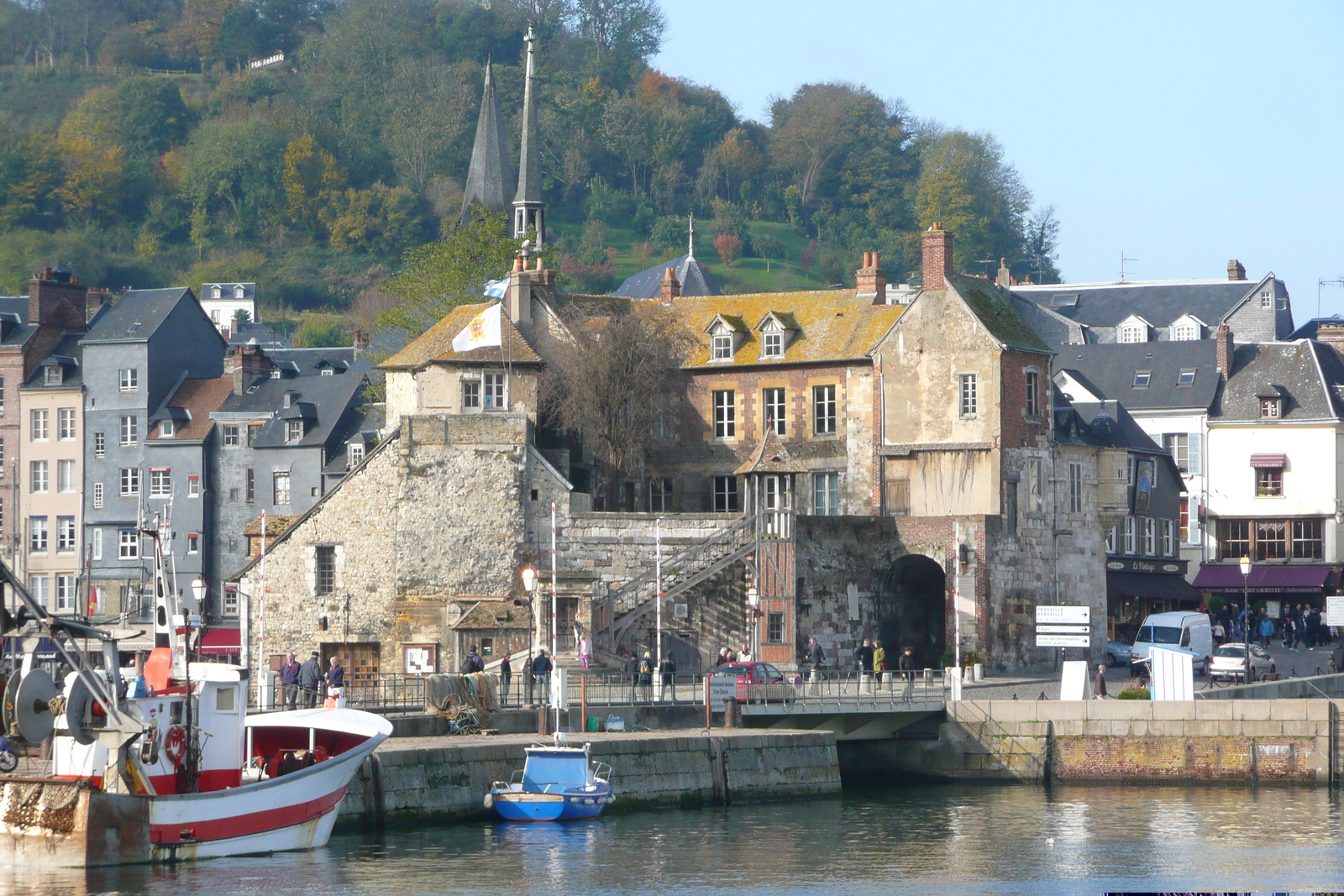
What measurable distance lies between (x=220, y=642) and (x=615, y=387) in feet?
55.2

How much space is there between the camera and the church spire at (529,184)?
338 feet

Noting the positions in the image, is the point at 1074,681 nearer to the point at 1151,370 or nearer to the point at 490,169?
the point at 1151,370

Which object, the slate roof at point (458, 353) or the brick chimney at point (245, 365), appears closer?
the slate roof at point (458, 353)

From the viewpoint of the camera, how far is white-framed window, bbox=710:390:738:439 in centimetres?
5853

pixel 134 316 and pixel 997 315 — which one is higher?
pixel 134 316

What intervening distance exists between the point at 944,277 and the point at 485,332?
40.5 ft

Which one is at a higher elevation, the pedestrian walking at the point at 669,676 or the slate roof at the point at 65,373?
the slate roof at the point at 65,373

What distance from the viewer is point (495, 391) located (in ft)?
187

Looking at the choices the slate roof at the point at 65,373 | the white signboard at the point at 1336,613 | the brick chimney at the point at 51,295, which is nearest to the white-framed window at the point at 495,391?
the white signboard at the point at 1336,613

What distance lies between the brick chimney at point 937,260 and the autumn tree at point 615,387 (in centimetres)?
723

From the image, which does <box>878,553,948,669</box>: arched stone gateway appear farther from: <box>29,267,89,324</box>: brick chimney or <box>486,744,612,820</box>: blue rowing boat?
<box>29,267,89,324</box>: brick chimney

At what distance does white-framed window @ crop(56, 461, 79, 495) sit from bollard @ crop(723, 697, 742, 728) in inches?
1587

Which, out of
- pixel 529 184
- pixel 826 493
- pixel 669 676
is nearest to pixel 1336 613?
pixel 826 493

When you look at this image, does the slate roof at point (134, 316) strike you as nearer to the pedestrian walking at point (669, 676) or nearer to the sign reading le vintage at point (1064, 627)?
the pedestrian walking at point (669, 676)
